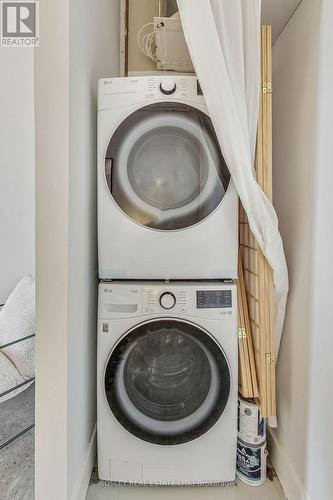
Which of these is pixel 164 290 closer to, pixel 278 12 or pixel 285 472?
pixel 285 472

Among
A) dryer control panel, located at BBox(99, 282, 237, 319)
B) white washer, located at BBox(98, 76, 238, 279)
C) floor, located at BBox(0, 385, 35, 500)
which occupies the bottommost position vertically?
floor, located at BBox(0, 385, 35, 500)

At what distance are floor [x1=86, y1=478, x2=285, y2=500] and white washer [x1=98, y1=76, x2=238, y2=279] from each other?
95 centimetres

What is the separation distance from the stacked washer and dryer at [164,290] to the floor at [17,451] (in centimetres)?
34

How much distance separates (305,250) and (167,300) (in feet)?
1.94

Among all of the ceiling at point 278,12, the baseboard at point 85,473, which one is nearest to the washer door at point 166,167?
the ceiling at point 278,12

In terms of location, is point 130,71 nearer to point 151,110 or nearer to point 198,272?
point 151,110

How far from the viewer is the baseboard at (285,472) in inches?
47.0

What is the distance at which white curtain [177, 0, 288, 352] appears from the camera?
1.14 meters

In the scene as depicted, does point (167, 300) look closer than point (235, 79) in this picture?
No

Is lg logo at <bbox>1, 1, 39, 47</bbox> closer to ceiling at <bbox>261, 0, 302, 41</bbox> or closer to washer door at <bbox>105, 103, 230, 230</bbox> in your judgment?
washer door at <bbox>105, 103, 230, 230</bbox>

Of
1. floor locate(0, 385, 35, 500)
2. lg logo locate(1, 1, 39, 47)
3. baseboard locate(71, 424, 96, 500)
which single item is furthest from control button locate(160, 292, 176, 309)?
lg logo locate(1, 1, 39, 47)

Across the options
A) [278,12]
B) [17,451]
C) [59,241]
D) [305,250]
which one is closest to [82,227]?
[59,241]

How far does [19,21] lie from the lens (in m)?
1.29

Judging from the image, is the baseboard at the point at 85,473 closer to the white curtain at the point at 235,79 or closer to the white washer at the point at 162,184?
the white washer at the point at 162,184
